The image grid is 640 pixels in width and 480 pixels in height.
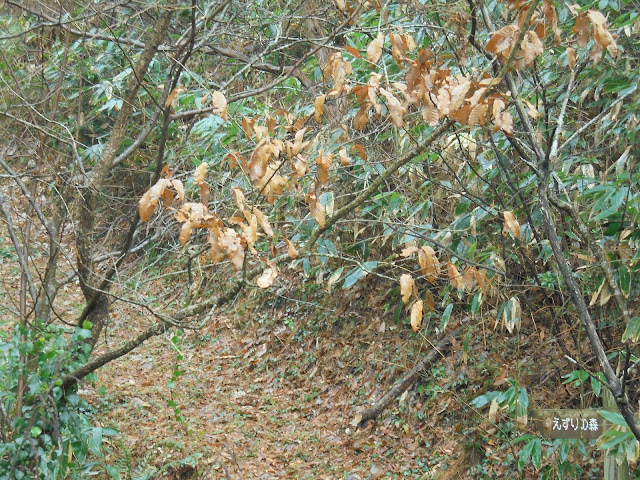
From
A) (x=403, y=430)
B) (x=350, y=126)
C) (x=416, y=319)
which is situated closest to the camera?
(x=416, y=319)

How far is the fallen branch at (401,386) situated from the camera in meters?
5.96

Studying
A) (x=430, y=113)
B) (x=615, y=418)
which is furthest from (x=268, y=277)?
(x=615, y=418)

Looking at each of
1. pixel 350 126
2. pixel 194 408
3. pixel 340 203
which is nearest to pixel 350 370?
pixel 194 408

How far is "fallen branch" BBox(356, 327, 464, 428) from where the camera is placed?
5.96 meters

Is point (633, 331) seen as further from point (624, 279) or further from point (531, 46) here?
point (531, 46)

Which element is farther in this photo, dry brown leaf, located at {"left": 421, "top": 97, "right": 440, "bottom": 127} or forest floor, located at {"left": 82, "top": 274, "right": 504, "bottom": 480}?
forest floor, located at {"left": 82, "top": 274, "right": 504, "bottom": 480}

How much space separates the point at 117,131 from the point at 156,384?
3.83 metres

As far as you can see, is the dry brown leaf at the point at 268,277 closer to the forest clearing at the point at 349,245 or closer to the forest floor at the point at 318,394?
the forest clearing at the point at 349,245

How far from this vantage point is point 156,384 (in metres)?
7.26

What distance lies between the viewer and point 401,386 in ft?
19.7

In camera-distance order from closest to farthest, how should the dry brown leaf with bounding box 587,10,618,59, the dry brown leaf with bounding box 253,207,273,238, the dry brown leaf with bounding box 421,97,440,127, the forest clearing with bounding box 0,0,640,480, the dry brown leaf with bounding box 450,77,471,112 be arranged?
1. the dry brown leaf with bounding box 587,10,618,59
2. the dry brown leaf with bounding box 450,77,471,112
3. the dry brown leaf with bounding box 421,97,440,127
4. the dry brown leaf with bounding box 253,207,273,238
5. the forest clearing with bounding box 0,0,640,480

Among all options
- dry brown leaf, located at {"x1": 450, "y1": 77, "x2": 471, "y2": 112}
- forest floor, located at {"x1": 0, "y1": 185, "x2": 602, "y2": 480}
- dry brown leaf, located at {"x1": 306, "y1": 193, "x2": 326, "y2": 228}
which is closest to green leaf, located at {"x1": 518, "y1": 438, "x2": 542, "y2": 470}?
forest floor, located at {"x1": 0, "y1": 185, "x2": 602, "y2": 480}

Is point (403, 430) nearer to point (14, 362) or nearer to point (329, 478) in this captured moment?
point (329, 478)

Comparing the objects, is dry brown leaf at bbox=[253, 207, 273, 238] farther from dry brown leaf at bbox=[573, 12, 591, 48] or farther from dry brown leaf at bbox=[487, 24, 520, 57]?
dry brown leaf at bbox=[573, 12, 591, 48]
